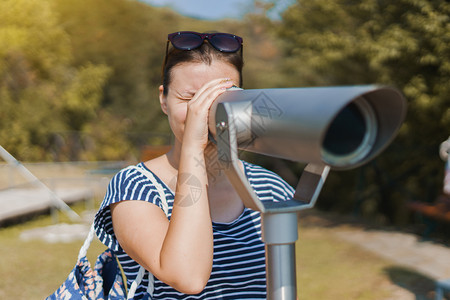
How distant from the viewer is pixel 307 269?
17.0 feet

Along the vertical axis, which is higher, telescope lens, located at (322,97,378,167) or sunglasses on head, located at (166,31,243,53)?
sunglasses on head, located at (166,31,243,53)

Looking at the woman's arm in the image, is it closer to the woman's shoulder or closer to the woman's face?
the woman's face

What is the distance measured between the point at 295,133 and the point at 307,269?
4749 mm

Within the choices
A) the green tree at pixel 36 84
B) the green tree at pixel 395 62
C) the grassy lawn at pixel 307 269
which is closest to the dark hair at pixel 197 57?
the grassy lawn at pixel 307 269

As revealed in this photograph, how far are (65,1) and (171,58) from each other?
98.3ft

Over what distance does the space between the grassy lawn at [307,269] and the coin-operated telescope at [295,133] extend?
3721 millimetres

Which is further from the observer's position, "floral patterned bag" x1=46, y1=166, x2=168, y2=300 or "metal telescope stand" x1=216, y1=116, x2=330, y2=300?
"floral patterned bag" x1=46, y1=166, x2=168, y2=300

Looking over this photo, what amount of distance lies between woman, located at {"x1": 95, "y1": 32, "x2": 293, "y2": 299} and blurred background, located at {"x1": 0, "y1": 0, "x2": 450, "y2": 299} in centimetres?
444

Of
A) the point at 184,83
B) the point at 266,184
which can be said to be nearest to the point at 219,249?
the point at 266,184

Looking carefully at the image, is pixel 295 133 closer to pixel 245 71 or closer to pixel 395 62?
pixel 395 62

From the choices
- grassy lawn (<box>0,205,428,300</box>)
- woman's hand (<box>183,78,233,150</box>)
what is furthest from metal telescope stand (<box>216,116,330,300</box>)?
grassy lawn (<box>0,205,428,300</box>)

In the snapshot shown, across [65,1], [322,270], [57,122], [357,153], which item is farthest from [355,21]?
[65,1]

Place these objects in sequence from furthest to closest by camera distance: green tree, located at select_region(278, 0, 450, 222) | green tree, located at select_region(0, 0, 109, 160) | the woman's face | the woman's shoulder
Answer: green tree, located at select_region(0, 0, 109, 160) < green tree, located at select_region(278, 0, 450, 222) < the woman's shoulder < the woman's face

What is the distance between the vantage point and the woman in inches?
39.2
